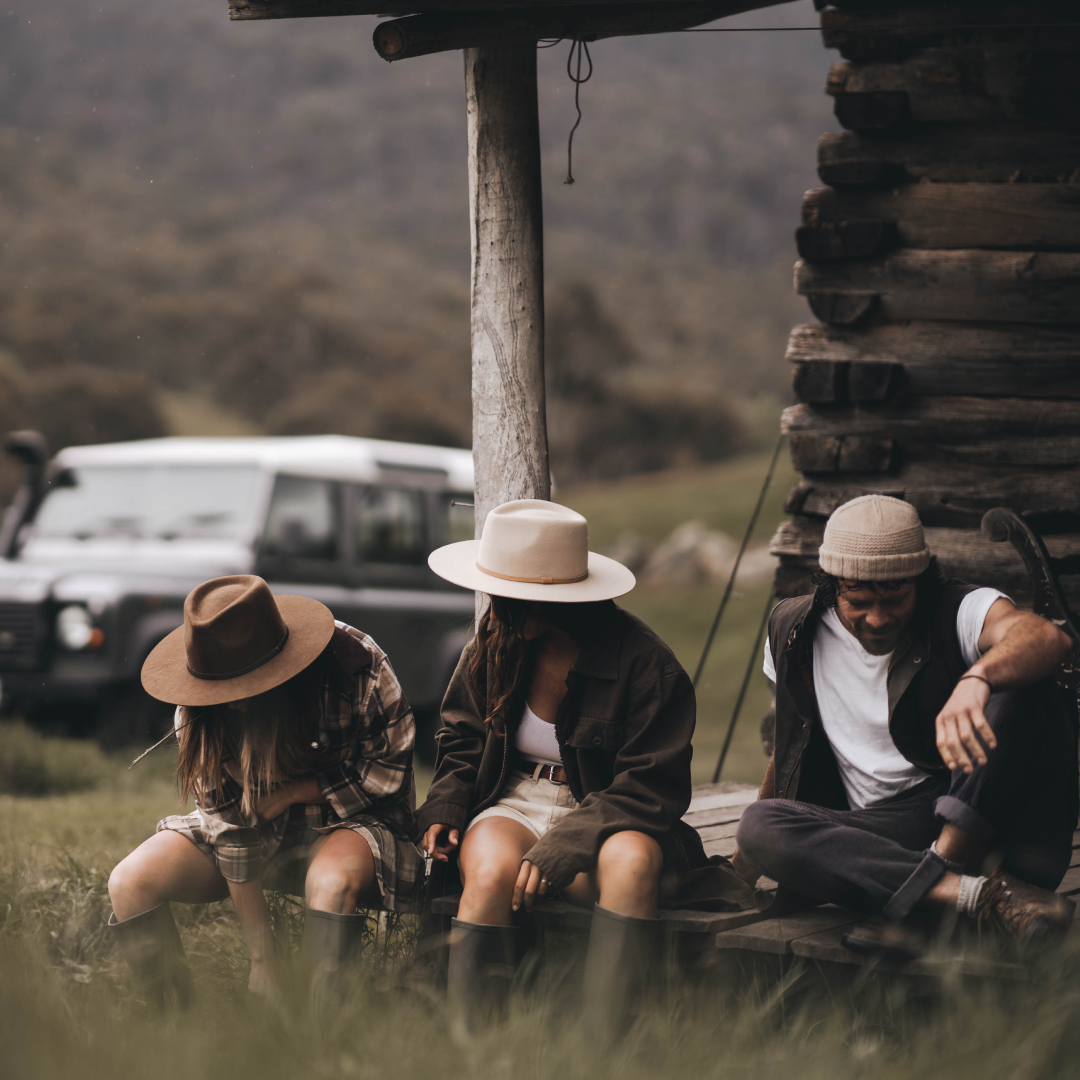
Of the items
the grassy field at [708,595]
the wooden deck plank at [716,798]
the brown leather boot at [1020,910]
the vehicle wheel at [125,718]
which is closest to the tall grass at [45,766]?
the vehicle wheel at [125,718]

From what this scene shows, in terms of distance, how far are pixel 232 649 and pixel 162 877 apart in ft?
1.77

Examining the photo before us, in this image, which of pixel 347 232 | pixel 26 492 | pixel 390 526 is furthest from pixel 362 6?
pixel 347 232

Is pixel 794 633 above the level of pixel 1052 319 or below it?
below

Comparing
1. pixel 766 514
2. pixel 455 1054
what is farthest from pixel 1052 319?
pixel 766 514

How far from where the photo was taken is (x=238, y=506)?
8750mm

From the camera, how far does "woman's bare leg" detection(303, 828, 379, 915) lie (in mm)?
2773

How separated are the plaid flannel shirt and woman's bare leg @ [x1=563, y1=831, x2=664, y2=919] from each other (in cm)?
53

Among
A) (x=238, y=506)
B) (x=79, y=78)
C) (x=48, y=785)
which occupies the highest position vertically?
(x=79, y=78)

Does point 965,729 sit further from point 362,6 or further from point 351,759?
point 362,6

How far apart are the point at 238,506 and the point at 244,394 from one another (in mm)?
36980

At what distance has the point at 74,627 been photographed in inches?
320

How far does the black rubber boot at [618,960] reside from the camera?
8.46 feet

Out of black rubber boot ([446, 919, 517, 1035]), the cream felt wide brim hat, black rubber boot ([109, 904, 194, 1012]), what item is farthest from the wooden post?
black rubber boot ([109, 904, 194, 1012])

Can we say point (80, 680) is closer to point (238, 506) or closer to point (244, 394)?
point (238, 506)
